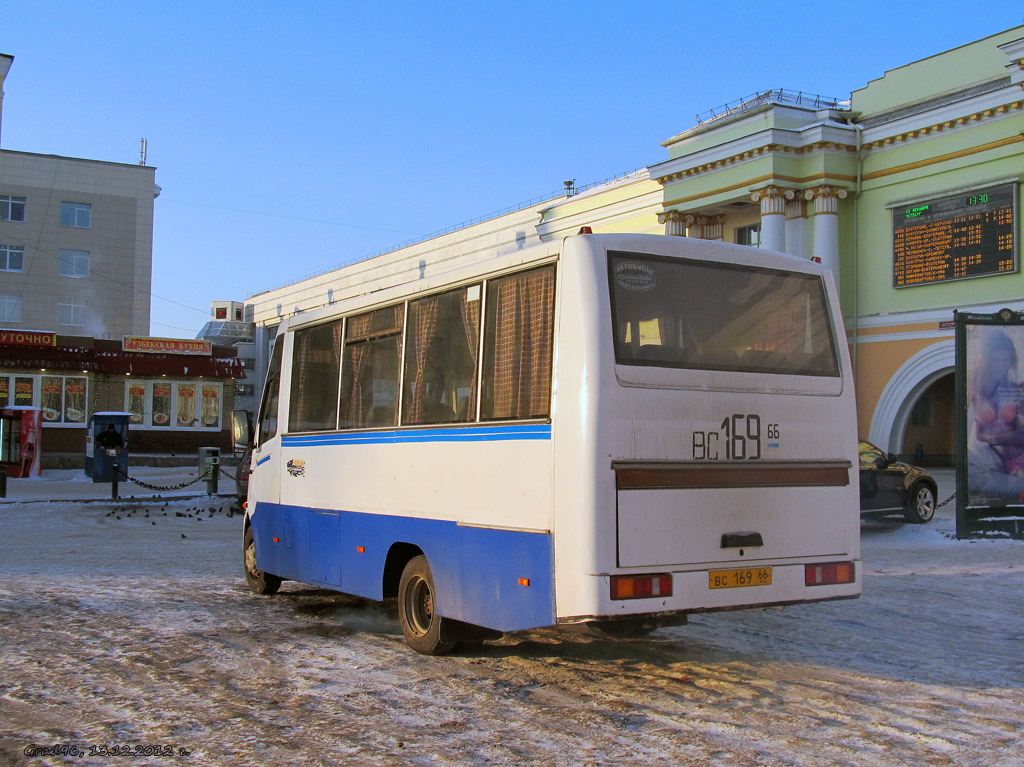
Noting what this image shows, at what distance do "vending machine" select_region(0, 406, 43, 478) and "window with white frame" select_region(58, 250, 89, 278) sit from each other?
95.2 ft

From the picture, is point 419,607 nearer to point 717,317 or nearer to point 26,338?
point 717,317

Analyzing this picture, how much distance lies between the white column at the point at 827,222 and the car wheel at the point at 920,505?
14274 mm

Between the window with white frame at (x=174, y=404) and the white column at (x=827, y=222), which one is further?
the window with white frame at (x=174, y=404)

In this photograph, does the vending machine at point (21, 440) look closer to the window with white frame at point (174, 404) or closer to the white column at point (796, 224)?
the window with white frame at point (174, 404)

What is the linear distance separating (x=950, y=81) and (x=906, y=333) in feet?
23.4

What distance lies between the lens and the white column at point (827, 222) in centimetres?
3150

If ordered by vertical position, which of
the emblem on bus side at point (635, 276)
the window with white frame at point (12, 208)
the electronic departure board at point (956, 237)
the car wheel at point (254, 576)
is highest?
the window with white frame at point (12, 208)

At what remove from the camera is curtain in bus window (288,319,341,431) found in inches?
363

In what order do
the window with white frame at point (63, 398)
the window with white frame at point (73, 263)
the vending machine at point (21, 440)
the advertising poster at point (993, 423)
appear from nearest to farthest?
the advertising poster at point (993, 423) → the vending machine at point (21, 440) → the window with white frame at point (63, 398) → the window with white frame at point (73, 263)

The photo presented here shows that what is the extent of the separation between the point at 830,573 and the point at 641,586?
1.59m

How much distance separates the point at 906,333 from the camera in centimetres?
3023

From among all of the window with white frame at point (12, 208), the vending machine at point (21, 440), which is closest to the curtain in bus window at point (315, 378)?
the vending machine at point (21, 440)

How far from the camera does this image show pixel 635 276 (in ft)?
21.7

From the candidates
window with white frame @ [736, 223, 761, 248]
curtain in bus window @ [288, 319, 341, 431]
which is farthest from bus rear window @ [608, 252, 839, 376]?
window with white frame @ [736, 223, 761, 248]
